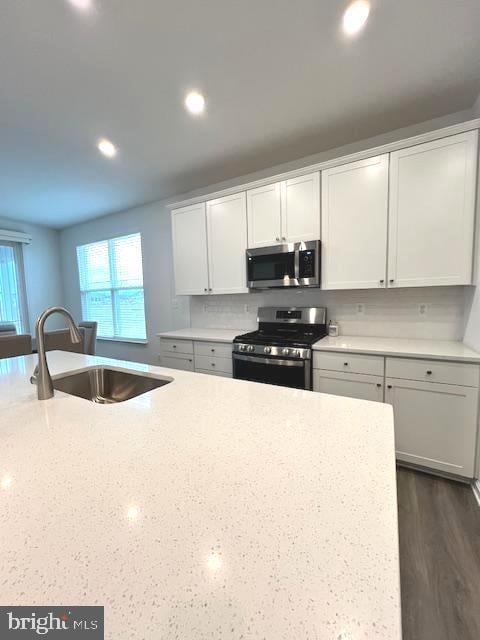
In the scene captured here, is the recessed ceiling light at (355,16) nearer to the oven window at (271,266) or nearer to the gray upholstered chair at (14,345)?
the oven window at (271,266)

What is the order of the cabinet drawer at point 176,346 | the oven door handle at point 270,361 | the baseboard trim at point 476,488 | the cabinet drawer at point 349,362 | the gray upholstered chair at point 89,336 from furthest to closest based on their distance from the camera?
the gray upholstered chair at point 89,336 < the cabinet drawer at point 176,346 < the oven door handle at point 270,361 < the cabinet drawer at point 349,362 < the baseboard trim at point 476,488

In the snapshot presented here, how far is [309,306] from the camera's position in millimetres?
2863

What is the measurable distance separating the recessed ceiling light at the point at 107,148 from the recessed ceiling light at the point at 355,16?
1.97 meters

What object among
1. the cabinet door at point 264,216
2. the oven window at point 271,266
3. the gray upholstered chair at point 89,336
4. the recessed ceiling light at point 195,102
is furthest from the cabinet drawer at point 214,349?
the recessed ceiling light at point 195,102

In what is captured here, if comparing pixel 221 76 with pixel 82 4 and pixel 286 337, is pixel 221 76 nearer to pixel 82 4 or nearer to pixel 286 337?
pixel 82 4

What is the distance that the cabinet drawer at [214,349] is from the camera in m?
2.80

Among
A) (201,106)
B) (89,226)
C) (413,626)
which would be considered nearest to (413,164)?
(201,106)

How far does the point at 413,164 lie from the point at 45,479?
8.83 feet

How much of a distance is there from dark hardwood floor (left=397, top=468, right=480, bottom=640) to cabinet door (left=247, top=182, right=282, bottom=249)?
2.24 m

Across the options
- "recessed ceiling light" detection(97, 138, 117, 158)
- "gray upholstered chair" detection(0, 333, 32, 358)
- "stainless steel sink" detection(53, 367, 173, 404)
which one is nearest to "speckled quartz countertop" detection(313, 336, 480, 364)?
"stainless steel sink" detection(53, 367, 173, 404)

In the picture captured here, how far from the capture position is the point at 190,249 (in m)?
3.27

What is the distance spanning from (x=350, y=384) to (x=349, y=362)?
0.56 feet

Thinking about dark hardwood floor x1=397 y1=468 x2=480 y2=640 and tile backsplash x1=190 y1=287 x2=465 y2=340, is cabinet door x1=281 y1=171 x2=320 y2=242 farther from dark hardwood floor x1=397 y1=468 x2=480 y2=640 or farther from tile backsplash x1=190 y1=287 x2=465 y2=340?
dark hardwood floor x1=397 y1=468 x2=480 y2=640

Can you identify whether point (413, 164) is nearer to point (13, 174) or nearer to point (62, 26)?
point (62, 26)
